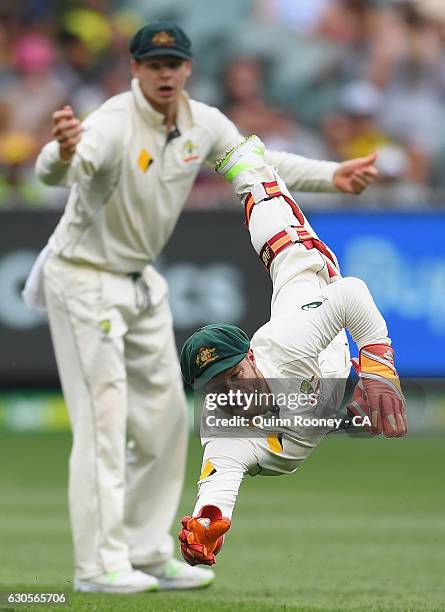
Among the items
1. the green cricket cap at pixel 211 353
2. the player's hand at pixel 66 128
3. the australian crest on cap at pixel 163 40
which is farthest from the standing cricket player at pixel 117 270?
the green cricket cap at pixel 211 353

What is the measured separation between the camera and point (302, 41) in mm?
13586

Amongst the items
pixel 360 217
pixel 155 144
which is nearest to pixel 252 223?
pixel 155 144

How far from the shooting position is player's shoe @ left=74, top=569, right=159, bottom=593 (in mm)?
6590

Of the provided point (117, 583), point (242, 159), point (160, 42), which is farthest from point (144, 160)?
point (117, 583)

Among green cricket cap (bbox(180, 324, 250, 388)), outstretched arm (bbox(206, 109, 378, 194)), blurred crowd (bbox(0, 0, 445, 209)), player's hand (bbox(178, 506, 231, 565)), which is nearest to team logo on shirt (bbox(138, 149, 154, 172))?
outstretched arm (bbox(206, 109, 378, 194))

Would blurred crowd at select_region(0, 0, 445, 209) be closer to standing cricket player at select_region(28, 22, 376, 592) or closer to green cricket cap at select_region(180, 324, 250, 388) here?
standing cricket player at select_region(28, 22, 376, 592)

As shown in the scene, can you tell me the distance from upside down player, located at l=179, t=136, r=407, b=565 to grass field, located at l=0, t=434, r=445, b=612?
1323 mm

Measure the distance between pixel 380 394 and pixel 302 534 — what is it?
389 centimetres

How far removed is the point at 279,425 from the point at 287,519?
416 centimetres

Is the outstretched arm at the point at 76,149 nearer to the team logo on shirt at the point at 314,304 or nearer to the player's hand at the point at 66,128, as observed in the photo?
the player's hand at the point at 66,128

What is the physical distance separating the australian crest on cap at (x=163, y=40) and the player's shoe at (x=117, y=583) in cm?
226

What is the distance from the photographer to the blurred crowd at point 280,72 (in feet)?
40.6

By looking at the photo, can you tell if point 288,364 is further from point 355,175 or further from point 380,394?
point 355,175

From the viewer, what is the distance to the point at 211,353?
14.5ft
